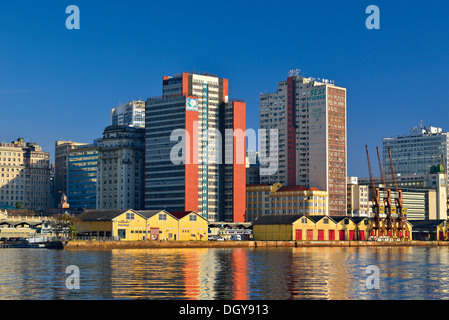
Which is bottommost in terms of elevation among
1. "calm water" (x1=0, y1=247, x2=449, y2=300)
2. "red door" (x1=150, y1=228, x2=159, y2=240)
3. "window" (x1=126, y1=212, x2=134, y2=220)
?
"calm water" (x1=0, y1=247, x2=449, y2=300)

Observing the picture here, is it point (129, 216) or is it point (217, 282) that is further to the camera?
point (129, 216)

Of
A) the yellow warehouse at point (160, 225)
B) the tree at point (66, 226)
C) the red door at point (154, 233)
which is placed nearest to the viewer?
the tree at point (66, 226)

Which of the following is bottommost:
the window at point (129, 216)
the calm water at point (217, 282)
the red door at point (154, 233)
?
the calm water at point (217, 282)

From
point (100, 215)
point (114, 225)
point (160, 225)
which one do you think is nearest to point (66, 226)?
point (100, 215)

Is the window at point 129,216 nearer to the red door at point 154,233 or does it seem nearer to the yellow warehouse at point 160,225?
the yellow warehouse at point 160,225

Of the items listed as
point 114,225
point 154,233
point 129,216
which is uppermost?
point 129,216

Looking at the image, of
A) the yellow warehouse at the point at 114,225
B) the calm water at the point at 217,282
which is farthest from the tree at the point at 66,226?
the calm water at the point at 217,282

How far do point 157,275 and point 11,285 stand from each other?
1732 centimetres

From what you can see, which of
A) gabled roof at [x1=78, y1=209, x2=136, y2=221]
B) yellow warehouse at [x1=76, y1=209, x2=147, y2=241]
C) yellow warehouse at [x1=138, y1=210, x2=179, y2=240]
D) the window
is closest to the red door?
yellow warehouse at [x1=138, y1=210, x2=179, y2=240]

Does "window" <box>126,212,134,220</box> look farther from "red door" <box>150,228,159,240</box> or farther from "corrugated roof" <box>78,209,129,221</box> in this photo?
"red door" <box>150,228,159,240</box>

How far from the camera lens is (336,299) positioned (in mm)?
61406

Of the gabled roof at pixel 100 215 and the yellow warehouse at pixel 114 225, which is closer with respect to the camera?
the yellow warehouse at pixel 114 225

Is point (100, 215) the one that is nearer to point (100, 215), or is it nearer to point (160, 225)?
point (100, 215)
